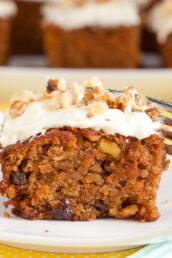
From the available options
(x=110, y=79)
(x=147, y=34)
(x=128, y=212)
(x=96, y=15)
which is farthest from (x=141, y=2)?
(x=128, y=212)

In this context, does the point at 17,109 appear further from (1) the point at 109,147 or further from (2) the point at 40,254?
(2) the point at 40,254

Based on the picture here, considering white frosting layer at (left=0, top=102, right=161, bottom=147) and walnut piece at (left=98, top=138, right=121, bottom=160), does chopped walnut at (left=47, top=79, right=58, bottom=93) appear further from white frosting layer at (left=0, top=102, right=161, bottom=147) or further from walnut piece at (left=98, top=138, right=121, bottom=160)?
walnut piece at (left=98, top=138, right=121, bottom=160)

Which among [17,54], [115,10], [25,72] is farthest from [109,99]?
[17,54]

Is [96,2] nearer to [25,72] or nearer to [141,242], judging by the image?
[25,72]

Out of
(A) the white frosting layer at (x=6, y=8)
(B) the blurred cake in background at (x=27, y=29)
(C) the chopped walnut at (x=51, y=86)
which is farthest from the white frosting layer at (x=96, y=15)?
(C) the chopped walnut at (x=51, y=86)

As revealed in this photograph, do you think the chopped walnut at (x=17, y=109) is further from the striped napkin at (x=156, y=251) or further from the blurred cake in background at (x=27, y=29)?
the blurred cake in background at (x=27, y=29)

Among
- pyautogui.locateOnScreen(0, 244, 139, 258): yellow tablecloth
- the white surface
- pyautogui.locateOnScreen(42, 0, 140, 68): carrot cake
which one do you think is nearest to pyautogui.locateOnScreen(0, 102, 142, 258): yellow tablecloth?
pyautogui.locateOnScreen(0, 244, 139, 258): yellow tablecloth
